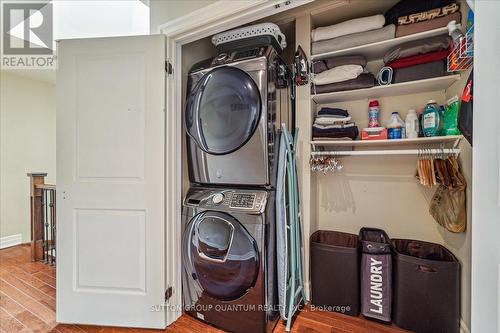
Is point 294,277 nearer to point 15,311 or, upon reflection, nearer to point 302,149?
point 302,149

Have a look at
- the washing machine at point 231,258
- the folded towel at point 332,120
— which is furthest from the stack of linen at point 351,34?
the washing machine at point 231,258

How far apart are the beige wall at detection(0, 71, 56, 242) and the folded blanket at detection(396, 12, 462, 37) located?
15.3 feet

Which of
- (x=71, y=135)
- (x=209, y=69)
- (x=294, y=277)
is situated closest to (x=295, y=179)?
(x=294, y=277)

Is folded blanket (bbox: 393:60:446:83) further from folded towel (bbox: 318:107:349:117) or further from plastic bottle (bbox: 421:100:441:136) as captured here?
folded towel (bbox: 318:107:349:117)

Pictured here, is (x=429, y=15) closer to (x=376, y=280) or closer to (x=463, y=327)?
(x=376, y=280)

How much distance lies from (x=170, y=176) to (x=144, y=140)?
0.30 metres

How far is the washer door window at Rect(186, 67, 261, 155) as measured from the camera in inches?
59.6

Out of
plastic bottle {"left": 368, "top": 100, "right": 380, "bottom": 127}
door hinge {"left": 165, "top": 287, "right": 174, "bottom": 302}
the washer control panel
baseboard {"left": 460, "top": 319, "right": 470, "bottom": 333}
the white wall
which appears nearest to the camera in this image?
the white wall

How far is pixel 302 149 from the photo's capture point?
188 cm

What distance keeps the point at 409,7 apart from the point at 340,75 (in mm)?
597

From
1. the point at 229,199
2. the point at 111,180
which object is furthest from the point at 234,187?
the point at 111,180

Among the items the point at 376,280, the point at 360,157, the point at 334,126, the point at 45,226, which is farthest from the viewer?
the point at 45,226

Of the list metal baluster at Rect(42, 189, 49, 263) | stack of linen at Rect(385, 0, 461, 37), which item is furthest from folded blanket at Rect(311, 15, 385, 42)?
metal baluster at Rect(42, 189, 49, 263)

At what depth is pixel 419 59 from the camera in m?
1.58
